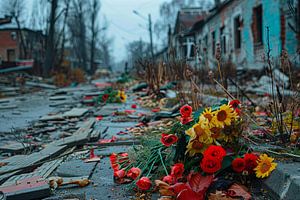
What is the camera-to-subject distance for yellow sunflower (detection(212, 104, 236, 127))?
7.27ft

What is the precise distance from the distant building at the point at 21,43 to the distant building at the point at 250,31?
15.6 m

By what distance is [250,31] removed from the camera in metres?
15.0

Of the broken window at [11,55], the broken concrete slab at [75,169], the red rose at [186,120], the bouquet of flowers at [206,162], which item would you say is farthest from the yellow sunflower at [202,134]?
the broken window at [11,55]

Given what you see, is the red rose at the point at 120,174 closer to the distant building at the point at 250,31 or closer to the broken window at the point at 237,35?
the distant building at the point at 250,31

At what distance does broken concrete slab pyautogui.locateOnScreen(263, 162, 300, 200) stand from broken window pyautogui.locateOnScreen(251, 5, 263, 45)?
12.9 metres

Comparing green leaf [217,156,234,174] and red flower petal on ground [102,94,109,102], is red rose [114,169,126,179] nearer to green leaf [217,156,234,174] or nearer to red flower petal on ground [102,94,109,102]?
green leaf [217,156,234,174]

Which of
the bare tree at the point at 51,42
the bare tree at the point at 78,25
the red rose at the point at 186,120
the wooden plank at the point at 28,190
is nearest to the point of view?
the wooden plank at the point at 28,190

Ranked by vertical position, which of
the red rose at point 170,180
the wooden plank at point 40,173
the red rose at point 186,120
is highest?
the red rose at point 186,120

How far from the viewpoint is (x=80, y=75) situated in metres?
28.9

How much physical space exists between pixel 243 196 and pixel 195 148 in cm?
42

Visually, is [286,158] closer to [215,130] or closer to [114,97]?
[215,130]

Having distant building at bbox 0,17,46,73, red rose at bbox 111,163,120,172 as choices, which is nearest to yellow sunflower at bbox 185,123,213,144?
red rose at bbox 111,163,120,172

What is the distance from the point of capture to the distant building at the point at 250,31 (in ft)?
31.3

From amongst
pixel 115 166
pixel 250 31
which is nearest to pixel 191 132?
pixel 115 166
